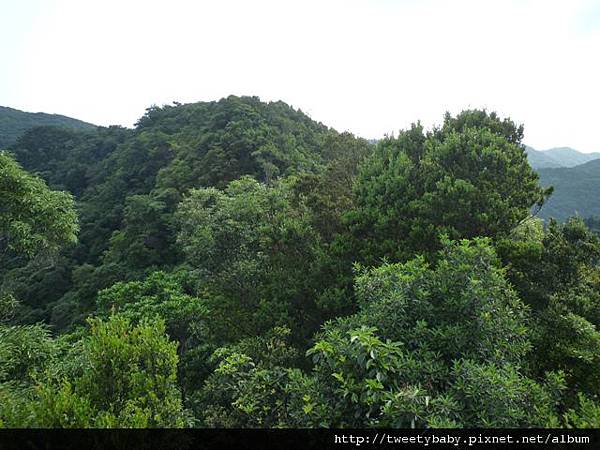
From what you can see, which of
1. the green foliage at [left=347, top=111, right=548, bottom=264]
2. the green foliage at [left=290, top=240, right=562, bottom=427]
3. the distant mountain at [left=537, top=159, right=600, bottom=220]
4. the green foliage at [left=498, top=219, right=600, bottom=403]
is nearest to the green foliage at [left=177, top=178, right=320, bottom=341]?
the green foliage at [left=347, top=111, right=548, bottom=264]

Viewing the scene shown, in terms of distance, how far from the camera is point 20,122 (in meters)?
117

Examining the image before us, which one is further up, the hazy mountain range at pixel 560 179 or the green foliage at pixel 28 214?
the hazy mountain range at pixel 560 179

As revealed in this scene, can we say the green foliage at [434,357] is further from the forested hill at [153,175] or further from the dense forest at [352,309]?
the forested hill at [153,175]

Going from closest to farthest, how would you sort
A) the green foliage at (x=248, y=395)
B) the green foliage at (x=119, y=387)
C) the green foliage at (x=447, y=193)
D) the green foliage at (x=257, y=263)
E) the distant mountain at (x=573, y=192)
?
the green foliage at (x=119, y=387)
the green foliage at (x=248, y=395)
the green foliage at (x=447, y=193)
the green foliage at (x=257, y=263)
the distant mountain at (x=573, y=192)

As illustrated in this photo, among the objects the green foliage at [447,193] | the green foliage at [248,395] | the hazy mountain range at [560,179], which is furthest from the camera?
the hazy mountain range at [560,179]

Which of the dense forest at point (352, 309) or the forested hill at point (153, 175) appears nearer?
the dense forest at point (352, 309)

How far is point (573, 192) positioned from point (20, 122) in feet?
596

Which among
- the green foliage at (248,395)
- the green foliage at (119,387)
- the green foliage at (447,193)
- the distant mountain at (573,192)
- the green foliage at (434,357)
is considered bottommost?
the green foliage at (248,395)

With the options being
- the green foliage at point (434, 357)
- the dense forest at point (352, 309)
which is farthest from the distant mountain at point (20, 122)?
the green foliage at point (434, 357)

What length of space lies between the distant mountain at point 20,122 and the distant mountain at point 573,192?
467 feet

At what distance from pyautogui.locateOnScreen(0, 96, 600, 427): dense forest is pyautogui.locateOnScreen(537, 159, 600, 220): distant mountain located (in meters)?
105

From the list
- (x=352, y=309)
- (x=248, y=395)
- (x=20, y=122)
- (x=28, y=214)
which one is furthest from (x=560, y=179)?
(x=20, y=122)

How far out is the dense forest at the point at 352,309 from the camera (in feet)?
21.7

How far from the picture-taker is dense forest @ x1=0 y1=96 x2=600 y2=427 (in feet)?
21.7
